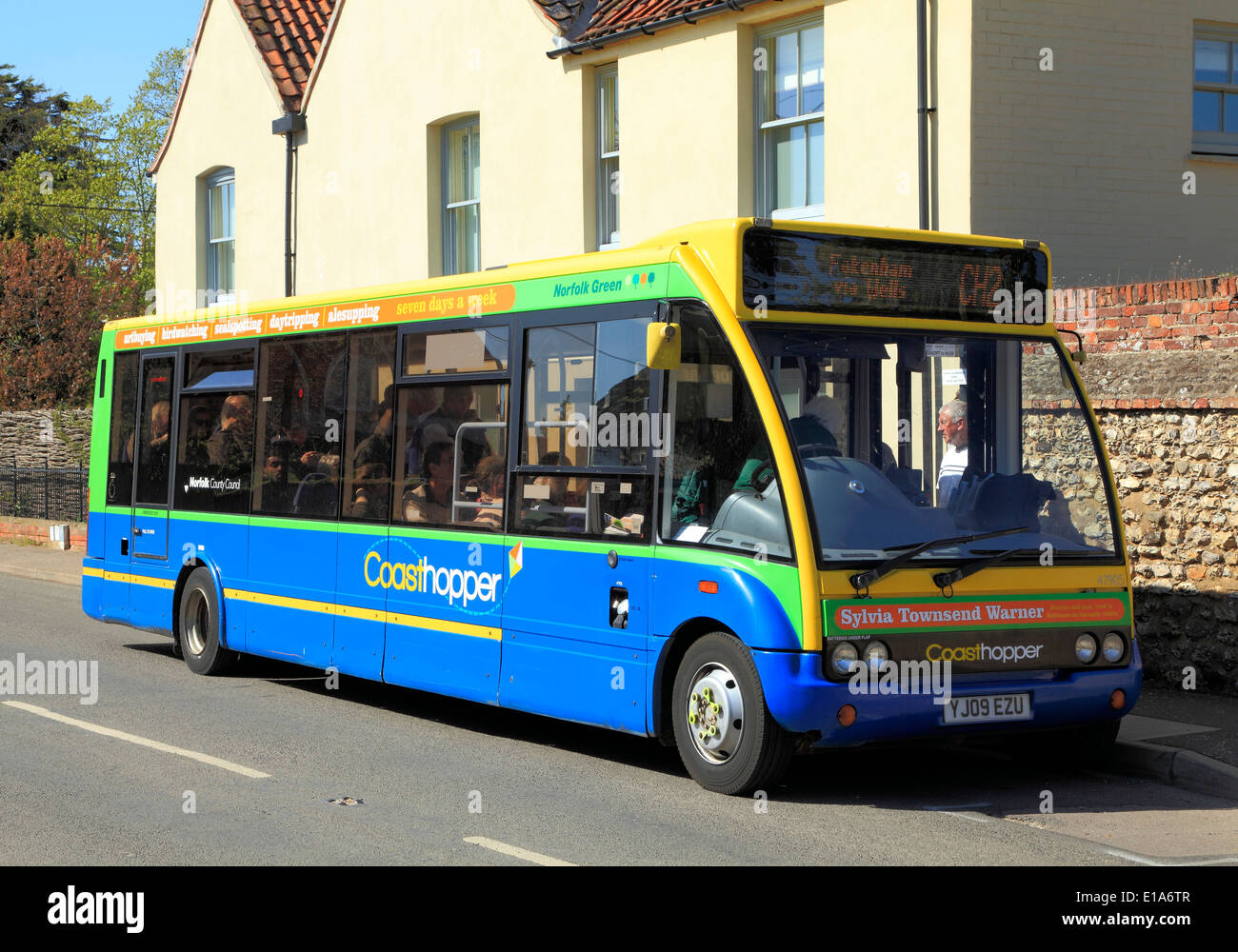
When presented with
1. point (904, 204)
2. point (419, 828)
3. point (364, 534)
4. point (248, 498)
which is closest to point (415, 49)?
point (904, 204)

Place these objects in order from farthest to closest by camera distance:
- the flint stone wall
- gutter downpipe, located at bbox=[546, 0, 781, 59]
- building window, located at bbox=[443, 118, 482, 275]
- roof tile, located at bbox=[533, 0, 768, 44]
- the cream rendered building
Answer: the flint stone wall < building window, located at bbox=[443, 118, 482, 275] < roof tile, located at bbox=[533, 0, 768, 44] < gutter downpipe, located at bbox=[546, 0, 781, 59] < the cream rendered building

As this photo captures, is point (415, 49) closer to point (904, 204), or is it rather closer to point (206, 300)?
point (206, 300)

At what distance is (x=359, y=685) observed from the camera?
12.2 meters

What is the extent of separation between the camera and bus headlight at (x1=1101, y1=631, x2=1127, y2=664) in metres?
8.22

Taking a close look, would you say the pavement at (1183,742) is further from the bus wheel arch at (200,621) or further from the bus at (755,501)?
the bus wheel arch at (200,621)

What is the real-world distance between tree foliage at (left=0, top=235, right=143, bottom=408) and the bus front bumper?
40933 millimetres

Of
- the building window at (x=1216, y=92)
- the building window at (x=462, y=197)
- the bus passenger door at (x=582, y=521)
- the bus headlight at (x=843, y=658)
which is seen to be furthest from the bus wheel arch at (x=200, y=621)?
the building window at (x=1216, y=92)

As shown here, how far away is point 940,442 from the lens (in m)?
8.10

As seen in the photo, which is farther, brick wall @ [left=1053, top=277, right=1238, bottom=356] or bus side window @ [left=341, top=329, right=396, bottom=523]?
brick wall @ [left=1053, top=277, right=1238, bottom=356]

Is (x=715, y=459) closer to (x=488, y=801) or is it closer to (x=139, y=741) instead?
(x=488, y=801)

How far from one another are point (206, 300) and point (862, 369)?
18.3 metres

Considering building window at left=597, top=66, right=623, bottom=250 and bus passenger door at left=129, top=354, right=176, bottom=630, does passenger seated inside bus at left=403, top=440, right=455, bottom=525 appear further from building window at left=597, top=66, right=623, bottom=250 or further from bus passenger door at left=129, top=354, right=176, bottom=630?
building window at left=597, top=66, right=623, bottom=250

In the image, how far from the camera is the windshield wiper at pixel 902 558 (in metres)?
7.52

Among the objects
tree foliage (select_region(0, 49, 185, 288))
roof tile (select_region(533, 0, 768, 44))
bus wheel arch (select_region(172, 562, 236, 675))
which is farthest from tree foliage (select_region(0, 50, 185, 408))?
bus wheel arch (select_region(172, 562, 236, 675))
